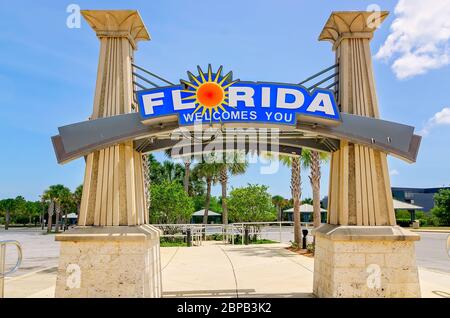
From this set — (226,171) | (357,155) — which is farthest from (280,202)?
(357,155)

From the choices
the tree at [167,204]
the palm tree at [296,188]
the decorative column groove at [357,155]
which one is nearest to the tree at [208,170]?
Answer: the tree at [167,204]

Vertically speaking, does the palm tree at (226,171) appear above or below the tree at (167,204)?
above

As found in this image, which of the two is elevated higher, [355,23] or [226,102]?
[355,23]

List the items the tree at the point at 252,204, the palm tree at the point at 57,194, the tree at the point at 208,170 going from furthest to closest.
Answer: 1. the palm tree at the point at 57,194
2. the tree at the point at 208,170
3. the tree at the point at 252,204

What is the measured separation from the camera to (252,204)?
2488 cm

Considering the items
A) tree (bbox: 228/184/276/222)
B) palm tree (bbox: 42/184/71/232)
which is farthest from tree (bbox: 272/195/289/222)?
tree (bbox: 228/184/276/222)

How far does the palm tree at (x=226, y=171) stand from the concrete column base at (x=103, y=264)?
2516 centimetres

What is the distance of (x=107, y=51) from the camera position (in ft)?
25.8

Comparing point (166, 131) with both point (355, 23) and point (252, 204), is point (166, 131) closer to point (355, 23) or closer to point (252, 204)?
point (355, 23)

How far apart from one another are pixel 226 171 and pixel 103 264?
2812 cm

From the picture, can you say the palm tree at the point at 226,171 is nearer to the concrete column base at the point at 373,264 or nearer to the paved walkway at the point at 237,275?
the paved walkway at the point at 237,275

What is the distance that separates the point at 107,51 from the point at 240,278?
7336mm

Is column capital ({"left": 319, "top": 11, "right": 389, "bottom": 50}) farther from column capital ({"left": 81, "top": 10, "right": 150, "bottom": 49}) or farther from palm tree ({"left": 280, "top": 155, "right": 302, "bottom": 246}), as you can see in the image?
palm tree ({"left": 280, "top": 155, "right": 302, "bottom": 246})

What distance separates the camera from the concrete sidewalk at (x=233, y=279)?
8.68 metres
